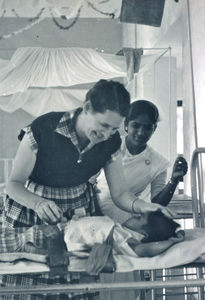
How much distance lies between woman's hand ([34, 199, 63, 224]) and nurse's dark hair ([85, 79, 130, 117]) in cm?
40

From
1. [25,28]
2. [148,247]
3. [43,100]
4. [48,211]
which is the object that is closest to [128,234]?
[148,247]

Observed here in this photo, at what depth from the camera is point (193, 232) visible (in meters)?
1.92

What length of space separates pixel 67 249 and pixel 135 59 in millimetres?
789

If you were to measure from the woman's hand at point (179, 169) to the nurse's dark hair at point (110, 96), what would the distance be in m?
0.30

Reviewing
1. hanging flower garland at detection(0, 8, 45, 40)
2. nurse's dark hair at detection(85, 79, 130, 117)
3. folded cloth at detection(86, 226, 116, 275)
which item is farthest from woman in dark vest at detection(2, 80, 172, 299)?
hanging flower garland at detection(0, 8, 45, 40)

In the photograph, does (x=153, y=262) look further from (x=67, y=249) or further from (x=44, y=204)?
(x=44, y=204)

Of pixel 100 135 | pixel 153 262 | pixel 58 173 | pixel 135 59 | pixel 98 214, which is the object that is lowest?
pixel 153 262

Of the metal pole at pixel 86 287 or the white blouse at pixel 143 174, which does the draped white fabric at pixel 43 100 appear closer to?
the white blouse at pixel 143 174

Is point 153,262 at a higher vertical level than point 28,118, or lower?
lower

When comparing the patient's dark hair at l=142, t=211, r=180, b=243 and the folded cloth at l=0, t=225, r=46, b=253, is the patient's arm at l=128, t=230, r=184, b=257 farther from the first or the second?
the folded cloth at l=0, t=225, r=46, b=253

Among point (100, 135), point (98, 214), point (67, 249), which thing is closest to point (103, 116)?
point (100, 135)

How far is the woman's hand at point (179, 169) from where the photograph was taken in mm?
1952

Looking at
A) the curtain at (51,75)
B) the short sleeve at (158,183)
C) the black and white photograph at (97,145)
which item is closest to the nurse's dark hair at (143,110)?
the black and white photograph at (97,145)

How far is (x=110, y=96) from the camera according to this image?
188 centimetres
